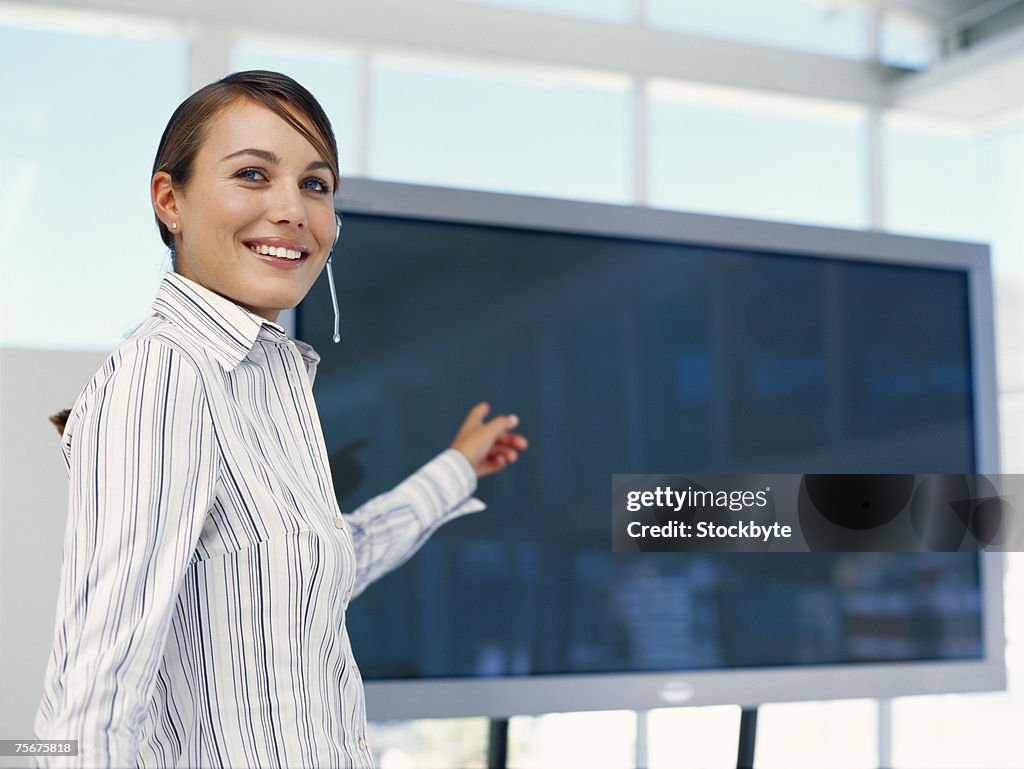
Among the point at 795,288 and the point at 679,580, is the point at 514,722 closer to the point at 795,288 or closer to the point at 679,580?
the point at 679,580

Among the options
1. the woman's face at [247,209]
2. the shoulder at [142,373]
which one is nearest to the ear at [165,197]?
the woman's face at [247,209]

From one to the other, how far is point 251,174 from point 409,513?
73cm

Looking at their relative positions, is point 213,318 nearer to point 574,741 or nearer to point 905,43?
point 574,741

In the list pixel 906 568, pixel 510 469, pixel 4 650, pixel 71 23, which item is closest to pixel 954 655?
pixel 906 568

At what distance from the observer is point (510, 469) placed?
1.96 metres

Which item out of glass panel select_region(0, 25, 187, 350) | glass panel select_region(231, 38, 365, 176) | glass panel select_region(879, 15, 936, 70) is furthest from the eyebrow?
glass panel select_region(879, 15, 936, 70)

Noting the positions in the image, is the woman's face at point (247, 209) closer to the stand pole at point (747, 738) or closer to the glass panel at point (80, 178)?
the glass panel at point (80, 178)

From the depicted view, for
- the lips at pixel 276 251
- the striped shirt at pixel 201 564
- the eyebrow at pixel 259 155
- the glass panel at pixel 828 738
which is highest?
the eyebrow at pixel 259 155

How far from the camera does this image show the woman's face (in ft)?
4.09

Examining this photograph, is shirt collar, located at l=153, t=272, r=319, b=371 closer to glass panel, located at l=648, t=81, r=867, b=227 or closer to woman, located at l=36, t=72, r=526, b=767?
woman, located at l=36, t=72, r=526, b=767

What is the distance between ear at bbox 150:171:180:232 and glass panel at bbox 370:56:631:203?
1644 millimetres

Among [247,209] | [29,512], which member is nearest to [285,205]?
[247,209]

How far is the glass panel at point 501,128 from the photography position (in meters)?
2.93

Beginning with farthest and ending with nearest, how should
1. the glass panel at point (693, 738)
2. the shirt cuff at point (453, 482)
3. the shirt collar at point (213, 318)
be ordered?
1. the glass panel at point (693, 738)
2. the shirt cuff at point (453, 482)
3. the shirt collar at point (213, 318)
